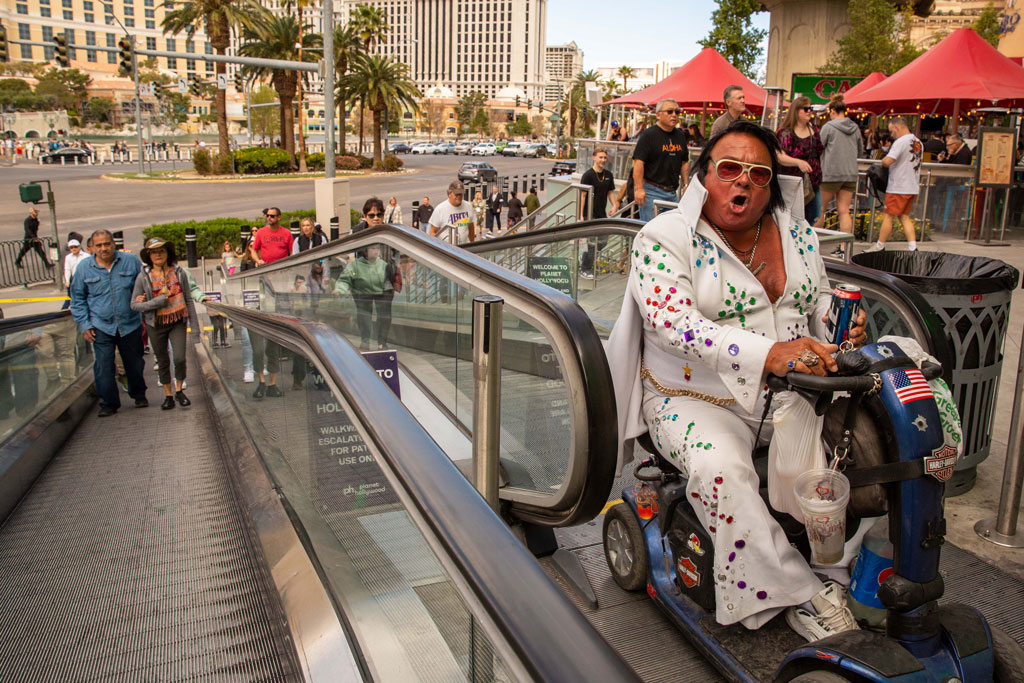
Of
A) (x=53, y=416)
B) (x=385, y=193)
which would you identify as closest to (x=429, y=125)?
(x=385, y=193)

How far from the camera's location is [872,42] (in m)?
24.7

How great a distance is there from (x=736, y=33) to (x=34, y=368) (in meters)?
30.3

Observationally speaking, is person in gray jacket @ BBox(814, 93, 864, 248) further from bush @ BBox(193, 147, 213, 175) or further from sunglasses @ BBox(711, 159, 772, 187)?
bush @ BBox(193, 147, 213, 175)

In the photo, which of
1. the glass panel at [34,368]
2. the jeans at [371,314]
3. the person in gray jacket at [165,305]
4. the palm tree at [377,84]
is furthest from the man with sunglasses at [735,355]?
the palm tree at [377,84]

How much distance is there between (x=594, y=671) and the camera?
1117 millimetres

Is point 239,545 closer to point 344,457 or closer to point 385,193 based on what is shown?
point 344,457

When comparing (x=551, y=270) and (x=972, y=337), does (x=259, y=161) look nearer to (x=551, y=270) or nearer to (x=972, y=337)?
(x=551, y=270)

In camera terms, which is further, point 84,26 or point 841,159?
point 84,26

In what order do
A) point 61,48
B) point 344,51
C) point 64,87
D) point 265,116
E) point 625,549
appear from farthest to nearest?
1. point 64,87
2. point 265,116
3. point 344,51
4. point 61,48
5. point 625,549

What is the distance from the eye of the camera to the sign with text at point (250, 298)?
9773 millimetres

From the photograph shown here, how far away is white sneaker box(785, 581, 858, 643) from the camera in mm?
2389

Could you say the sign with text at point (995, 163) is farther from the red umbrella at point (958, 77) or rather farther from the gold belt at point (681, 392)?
the gold belt at point (681, 392)

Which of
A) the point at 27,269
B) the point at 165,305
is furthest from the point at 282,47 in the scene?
the point at 165,305

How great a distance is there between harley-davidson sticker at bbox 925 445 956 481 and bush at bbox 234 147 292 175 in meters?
52.7
